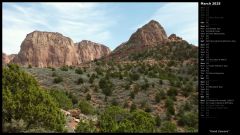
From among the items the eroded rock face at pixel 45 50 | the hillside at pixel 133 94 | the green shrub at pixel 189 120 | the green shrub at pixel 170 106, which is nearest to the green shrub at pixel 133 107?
the hillside at pixel 133 94

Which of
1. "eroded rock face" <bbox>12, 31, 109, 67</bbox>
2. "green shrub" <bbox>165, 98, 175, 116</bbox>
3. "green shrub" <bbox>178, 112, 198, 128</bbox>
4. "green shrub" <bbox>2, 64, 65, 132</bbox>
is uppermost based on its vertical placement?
"eroded rock face" <bbox>12, 31, 109, 67</bbox>

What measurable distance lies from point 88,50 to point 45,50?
13.9 metres

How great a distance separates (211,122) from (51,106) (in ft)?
30.1

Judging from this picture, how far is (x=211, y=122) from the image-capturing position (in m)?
9.53

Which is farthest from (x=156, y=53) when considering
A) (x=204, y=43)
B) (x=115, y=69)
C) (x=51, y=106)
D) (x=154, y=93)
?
(x=204, y=43)

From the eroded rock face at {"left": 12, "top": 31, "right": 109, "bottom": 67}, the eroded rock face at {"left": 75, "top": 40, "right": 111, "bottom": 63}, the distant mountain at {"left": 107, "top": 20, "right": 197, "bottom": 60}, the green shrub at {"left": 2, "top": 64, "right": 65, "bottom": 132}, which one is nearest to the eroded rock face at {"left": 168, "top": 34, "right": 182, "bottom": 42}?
the distant mountain at {"left": 107, "top": 20, "right": 197, "bottom": 60}

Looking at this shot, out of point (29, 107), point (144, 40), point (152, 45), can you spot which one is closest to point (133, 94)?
point (29, 107)

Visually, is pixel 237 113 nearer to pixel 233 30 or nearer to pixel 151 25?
pixel 233 30

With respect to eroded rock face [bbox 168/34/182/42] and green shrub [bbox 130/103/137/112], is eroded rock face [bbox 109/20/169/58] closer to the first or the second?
eroded rock face [bbox 168/34/182/42]

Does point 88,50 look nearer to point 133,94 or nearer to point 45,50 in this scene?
point 45,50

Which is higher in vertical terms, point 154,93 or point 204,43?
point 204,43

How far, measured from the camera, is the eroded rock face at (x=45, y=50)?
78.0 m

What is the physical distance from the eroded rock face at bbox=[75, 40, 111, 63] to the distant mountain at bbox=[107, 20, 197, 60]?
17.7 m

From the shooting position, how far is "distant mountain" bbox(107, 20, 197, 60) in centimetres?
5500
